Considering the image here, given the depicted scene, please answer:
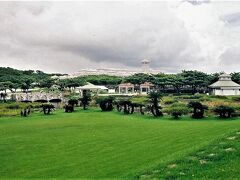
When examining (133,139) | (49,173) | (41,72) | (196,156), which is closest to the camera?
(196,156)

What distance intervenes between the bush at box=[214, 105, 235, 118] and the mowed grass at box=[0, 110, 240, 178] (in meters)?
9.62

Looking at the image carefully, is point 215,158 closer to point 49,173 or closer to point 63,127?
point 49,173

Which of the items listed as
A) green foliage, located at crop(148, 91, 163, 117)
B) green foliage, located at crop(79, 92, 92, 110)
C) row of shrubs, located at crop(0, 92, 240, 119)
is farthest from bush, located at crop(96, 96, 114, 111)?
green foliage, located at crop(148, 91, 163, 117)

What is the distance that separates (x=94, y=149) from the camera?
66.9 ft

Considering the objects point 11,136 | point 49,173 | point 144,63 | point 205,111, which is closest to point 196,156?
point 49,173

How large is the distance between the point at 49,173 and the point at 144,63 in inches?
5264

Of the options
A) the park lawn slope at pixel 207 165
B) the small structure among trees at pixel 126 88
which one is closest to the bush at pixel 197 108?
the park lawn slope at pixel 207 165

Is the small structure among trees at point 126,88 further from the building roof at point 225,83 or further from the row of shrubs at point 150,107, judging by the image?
the row of shrubs at point 150,107

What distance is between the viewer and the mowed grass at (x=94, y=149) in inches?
630

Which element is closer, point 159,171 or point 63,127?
point 159,171

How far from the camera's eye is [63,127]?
30812 mm

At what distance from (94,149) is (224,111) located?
18474mm

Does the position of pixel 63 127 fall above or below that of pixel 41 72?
below

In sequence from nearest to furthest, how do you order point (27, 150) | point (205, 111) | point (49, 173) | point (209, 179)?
1. point (209, 179)
2. point (49, 173)
3. point (27, 150)
4. point (205, 111)
